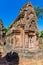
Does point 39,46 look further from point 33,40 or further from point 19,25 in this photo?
point 19,25

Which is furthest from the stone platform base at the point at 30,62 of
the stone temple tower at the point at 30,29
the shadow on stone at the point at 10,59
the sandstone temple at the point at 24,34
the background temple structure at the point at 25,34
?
the stone temple tower at the point at 30,29

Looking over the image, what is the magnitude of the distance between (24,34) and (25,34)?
118mm

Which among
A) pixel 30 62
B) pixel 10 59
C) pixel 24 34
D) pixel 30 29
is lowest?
pixel 30 62

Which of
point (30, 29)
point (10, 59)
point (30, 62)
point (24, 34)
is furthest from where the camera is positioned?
point (30, 29)

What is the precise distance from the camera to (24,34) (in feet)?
44.8

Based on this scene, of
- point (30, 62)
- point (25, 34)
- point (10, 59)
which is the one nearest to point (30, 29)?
point (25, 34)

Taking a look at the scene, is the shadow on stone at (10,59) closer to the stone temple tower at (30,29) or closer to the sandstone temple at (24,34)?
the sandstone temple at (24,34)

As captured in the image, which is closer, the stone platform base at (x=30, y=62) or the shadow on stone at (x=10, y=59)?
the shadow on stone at (x=10, y=59)

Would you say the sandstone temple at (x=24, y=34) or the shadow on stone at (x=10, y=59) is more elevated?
the sandstone temple at (x=24, y=34)

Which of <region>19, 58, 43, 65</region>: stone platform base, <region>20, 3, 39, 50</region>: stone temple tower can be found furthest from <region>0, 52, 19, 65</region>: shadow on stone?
<region>20, 3, 39, 50</region>: stone temple tower

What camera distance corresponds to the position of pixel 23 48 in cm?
1335

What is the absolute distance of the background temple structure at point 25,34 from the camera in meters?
13.5

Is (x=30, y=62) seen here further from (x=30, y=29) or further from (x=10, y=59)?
(x=30, y=29)

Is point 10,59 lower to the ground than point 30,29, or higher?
lower
